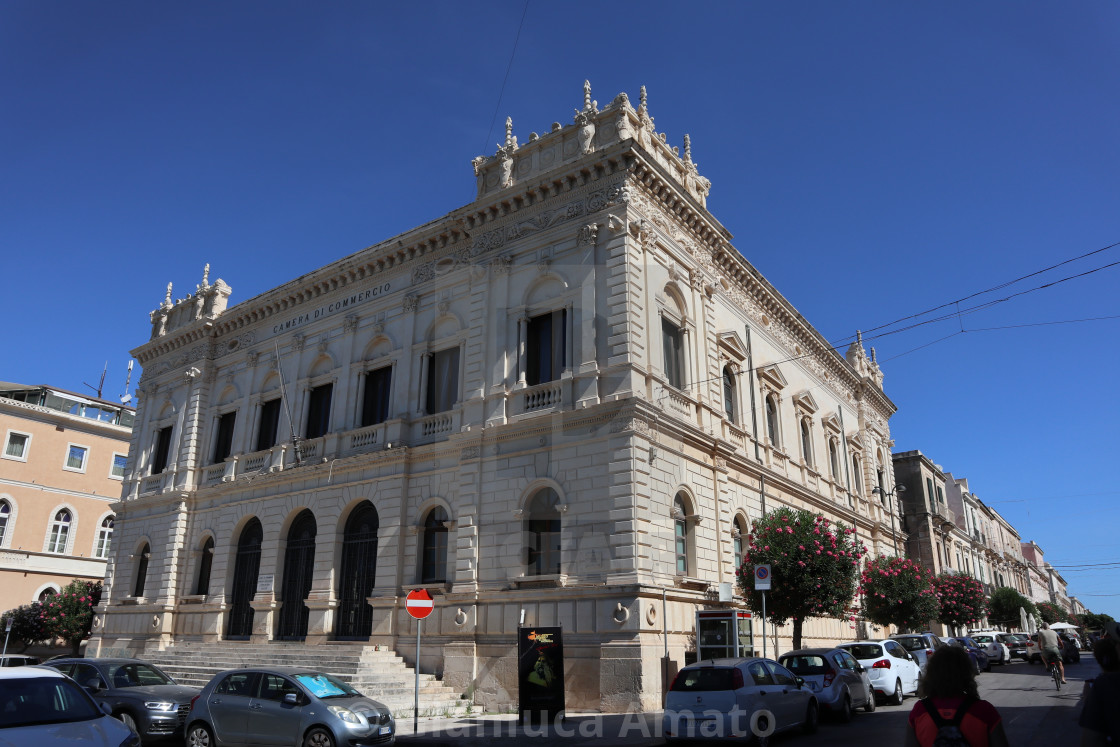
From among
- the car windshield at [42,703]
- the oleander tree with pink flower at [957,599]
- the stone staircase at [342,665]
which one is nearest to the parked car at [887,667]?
the stone staircase at [342,665]

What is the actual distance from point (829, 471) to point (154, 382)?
31020 mm

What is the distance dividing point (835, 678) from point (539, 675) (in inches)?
242

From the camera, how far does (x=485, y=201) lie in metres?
23.6

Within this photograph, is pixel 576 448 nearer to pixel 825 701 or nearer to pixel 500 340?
pixel 500 340

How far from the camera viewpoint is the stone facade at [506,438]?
756 inches

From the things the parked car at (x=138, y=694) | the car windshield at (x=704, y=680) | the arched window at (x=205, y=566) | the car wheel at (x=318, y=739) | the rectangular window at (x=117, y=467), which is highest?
the rectangular window at (x=117, y=467)

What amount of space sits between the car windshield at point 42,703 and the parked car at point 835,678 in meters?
12.9

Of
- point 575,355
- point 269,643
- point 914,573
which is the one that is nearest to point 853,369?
point 914,573

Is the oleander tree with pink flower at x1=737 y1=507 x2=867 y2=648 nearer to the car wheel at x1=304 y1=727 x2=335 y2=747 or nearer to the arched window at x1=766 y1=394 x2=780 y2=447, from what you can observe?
the arched window at x1=766 y1=394 x2=780 y2=447

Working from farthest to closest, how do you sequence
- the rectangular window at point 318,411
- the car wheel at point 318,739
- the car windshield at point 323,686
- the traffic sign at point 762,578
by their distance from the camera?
the rectangular window at point 318,411, the traffic sign at point 762,578, the car windshield at point 323,686, the car wheel at point 318,739

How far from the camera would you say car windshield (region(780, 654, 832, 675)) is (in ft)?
53.0

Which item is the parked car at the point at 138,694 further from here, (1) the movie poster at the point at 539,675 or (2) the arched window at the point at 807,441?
(2) the arched window at the point at 807,441

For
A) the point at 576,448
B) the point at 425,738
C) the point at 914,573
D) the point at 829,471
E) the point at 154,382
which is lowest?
the point at 425,738

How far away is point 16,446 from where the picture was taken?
136 feet
